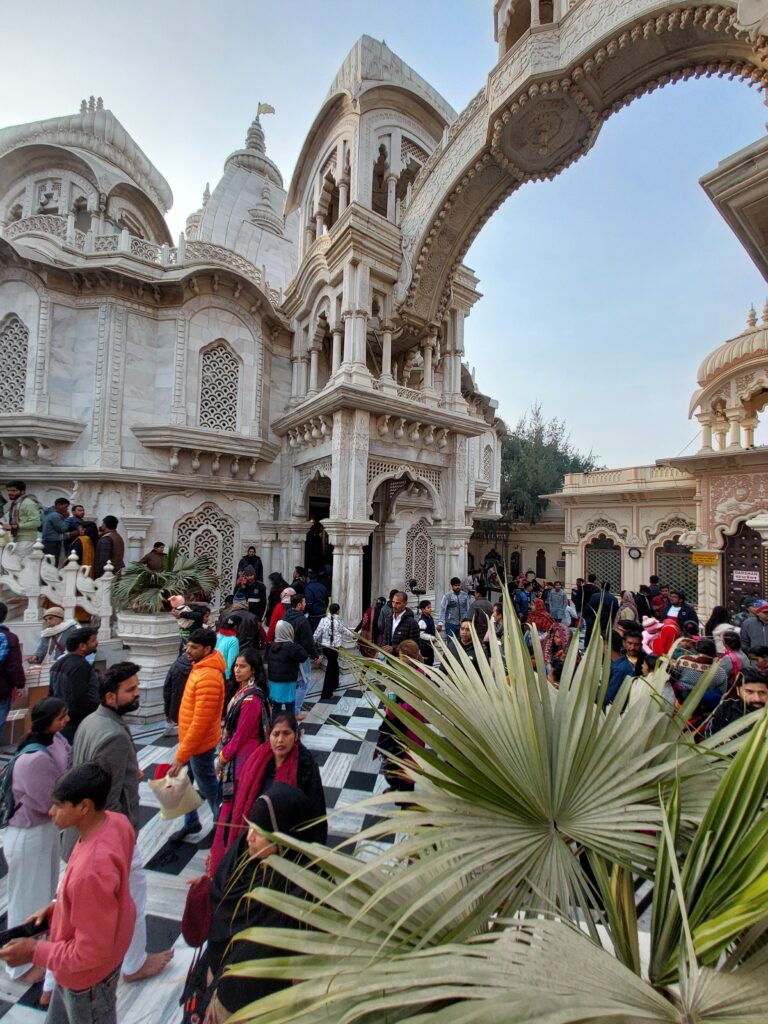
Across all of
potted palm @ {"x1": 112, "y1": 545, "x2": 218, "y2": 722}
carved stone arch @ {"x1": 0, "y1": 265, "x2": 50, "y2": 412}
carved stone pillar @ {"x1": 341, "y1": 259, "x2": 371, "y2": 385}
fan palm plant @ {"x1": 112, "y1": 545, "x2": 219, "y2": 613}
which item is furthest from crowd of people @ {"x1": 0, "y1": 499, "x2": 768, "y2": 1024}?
carved stone arch @ {"x1": 0, "y1": 265, "x2": 50, "y2": 412}

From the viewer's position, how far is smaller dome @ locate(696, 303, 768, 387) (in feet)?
33.8

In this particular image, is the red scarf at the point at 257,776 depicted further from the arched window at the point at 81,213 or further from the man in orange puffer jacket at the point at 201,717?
the arched window at the point at 81,213

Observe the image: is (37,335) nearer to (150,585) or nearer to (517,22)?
(150,585)

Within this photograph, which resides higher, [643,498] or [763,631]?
[643,498]

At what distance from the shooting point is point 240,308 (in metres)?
9.96

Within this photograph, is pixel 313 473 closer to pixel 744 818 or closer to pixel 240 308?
pixel 240 308

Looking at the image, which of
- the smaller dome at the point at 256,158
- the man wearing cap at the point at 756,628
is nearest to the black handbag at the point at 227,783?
the man wearing cap at the point at 756,628

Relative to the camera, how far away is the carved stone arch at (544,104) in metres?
5.83

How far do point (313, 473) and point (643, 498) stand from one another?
1135 centimetres

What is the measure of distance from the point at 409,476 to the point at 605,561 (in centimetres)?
1007

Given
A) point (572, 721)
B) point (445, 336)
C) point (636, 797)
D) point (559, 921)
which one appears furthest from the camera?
point (445, 336)

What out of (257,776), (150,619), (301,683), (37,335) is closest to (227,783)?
(257,776)

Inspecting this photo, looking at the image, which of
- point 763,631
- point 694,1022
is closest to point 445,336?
point 763,631

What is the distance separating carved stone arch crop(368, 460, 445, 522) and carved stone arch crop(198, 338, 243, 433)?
3583 millimetres
